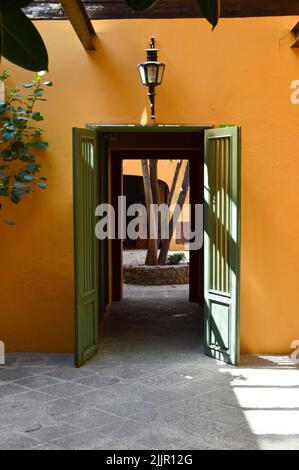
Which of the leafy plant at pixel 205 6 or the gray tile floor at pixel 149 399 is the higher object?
the leafy plant at pixel 205 6

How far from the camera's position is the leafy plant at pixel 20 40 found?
27.8 inches

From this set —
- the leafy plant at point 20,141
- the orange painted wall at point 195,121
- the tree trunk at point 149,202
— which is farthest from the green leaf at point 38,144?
the tree trunk at point 149,202

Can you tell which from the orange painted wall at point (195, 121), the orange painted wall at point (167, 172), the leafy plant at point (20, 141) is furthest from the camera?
the orange painted wall at point (167, 172)

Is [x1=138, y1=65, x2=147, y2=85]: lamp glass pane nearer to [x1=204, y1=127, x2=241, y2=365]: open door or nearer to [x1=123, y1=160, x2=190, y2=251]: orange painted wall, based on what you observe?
[x1=204, y1=127, x2=241, y2=365]: open door

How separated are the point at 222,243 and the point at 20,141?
2206mm

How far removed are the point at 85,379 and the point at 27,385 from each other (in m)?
0.50

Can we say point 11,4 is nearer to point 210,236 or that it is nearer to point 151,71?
point 151,71

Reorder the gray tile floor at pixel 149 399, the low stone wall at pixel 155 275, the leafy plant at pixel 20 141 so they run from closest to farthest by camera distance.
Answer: the gray tile floor at pixel 149 399 < the leafy plant at pixel 20 141 < the low stone wall at pixel 155 275

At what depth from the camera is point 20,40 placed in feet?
2.37

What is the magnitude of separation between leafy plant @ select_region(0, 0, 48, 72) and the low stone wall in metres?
10.8

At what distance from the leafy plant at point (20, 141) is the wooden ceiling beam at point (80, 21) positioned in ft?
1.79

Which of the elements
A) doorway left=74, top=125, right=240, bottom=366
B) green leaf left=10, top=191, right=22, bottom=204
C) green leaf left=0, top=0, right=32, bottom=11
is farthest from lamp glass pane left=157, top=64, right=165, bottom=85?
green leaf left=0, top=0, right=32, bottom=11

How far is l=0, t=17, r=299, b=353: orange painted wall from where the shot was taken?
5984mm

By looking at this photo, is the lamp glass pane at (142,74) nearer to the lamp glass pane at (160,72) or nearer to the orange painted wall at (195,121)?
the lamp glass pane at (160,72)
